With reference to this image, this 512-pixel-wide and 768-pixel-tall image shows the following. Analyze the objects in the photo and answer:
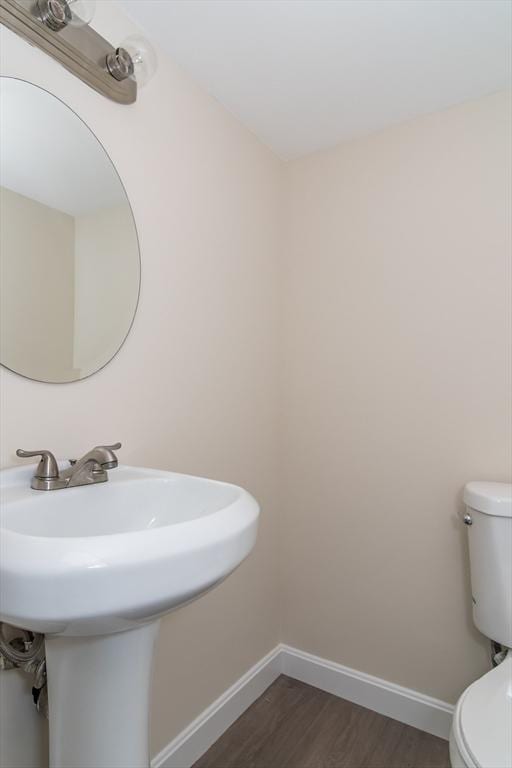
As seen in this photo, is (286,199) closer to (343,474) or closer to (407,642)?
(343,474)

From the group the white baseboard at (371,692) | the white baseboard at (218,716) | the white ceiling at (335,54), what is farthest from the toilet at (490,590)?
the white ceiling at (335,54)

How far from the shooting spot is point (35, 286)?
1040mm

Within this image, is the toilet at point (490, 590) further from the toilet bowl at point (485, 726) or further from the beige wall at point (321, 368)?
the beige wall at point (321, 368)

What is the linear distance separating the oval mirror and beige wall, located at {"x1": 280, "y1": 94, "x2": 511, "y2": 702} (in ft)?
2.86

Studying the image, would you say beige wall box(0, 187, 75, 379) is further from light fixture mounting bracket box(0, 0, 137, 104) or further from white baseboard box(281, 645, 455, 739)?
white baseboard box(281, 645, 455, 739)

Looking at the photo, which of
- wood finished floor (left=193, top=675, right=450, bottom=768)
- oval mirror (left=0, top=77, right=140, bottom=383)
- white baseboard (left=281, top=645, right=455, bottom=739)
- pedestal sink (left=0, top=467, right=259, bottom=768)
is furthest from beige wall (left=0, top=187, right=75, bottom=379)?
white baseboard (left=281, top=645, right=455, bottom=739)

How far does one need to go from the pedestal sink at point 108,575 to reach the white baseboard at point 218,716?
0.53m

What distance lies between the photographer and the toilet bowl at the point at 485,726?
0.87 meters

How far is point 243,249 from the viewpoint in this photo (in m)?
1.70

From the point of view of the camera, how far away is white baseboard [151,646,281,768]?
134 cm

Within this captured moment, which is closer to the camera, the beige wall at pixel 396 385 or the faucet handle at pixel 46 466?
the faucet handle at pixel 46 466

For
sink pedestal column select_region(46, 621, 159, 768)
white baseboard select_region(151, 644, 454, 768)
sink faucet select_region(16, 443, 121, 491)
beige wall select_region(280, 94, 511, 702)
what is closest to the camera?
sink pedestal column select_region(46, 621, 159, 768)

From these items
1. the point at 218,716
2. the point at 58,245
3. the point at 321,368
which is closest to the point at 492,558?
the point at 321,368

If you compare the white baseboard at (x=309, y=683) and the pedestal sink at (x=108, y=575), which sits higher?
the pedestal sink at (x=108, y=575)
